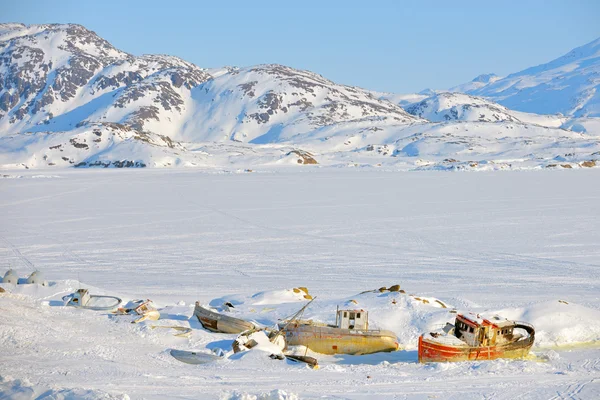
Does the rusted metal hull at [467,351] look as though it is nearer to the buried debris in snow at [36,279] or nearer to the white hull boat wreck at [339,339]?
the white hull boat wreck at [339,339]

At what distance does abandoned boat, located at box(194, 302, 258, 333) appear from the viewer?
60.3ft

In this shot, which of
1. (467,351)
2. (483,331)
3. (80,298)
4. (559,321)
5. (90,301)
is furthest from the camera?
(90,301)

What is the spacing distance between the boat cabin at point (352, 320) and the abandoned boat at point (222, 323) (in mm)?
2544

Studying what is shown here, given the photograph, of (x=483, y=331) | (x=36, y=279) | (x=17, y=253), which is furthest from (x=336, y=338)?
(x=17, y=253)

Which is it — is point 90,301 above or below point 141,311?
below

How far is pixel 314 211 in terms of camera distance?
4641cm

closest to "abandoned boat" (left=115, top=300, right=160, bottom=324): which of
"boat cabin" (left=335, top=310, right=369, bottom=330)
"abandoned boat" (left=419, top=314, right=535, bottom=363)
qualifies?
"boat cabin" (left=335, top=310, right=369, bottom=330)

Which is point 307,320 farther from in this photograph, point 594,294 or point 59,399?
point 594,294

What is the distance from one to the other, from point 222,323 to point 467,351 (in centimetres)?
709

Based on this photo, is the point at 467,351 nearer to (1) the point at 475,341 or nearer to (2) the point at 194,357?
(1) the point at 475,341

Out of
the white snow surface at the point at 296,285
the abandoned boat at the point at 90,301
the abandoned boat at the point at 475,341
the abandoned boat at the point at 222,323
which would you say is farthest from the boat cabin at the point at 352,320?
the abandoned boat at the point at 90,301

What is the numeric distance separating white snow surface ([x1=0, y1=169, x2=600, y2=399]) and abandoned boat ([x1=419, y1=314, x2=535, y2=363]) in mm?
480

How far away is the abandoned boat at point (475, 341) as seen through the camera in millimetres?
16641

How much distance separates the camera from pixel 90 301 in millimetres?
20609
